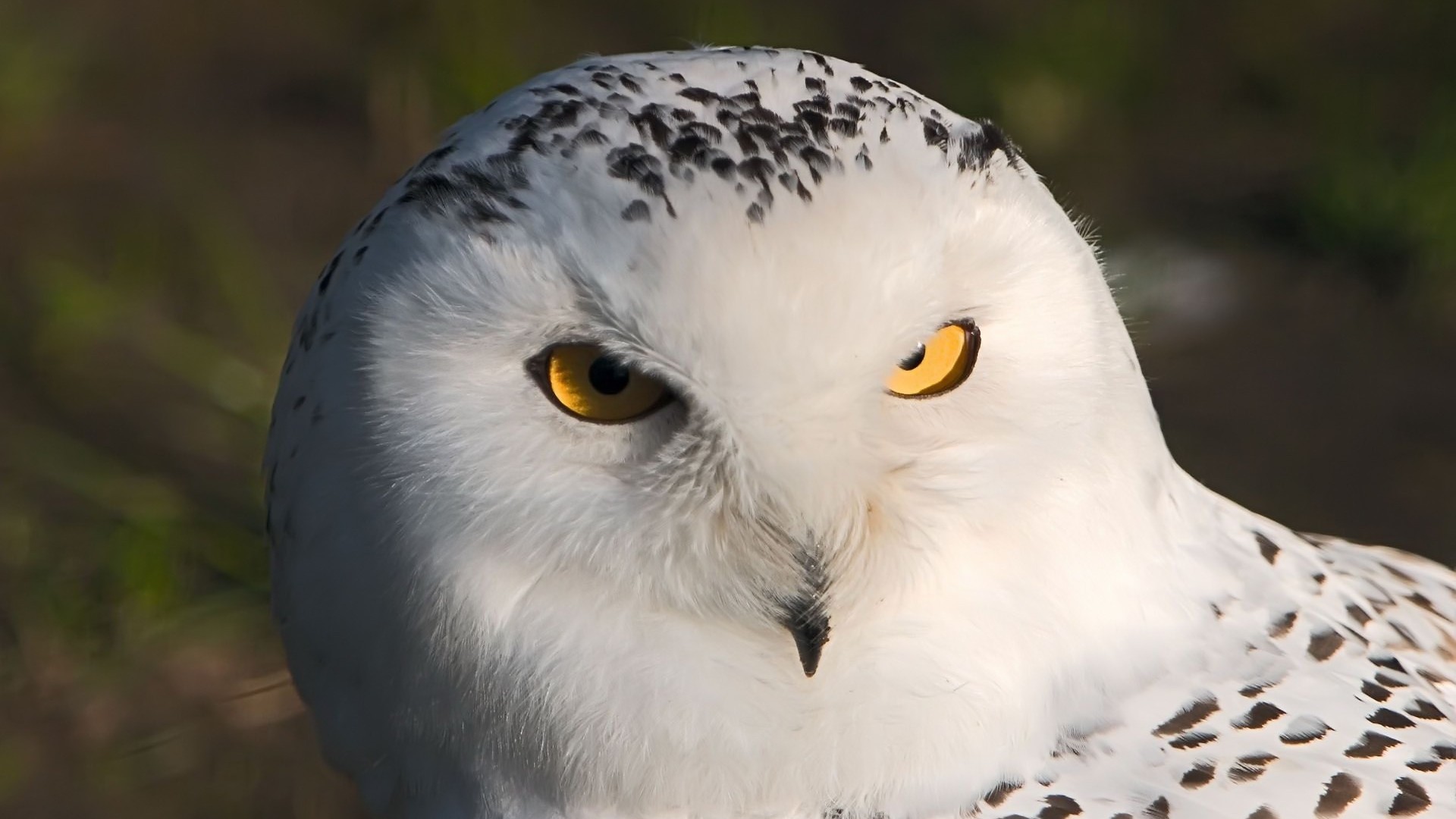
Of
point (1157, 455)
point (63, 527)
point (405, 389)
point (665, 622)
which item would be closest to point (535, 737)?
point (665, 622)

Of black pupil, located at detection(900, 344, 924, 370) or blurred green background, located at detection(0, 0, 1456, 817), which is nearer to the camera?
black pupil, located at detection(900, 344, 924, 370)

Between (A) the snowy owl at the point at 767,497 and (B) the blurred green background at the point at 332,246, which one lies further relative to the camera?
(B) the blurred green background at the point at 332,246

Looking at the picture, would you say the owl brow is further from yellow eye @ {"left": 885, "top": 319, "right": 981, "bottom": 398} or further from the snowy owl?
yellow eye @ {"left": 885, "top": 319, "right": 981, "bottom": 398}

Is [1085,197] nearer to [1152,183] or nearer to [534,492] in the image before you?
[1152,183]

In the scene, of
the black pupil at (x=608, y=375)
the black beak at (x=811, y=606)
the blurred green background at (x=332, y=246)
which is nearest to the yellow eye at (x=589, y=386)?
the black pupil at (x=608, y=375)

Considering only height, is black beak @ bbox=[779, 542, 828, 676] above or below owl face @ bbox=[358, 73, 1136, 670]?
below

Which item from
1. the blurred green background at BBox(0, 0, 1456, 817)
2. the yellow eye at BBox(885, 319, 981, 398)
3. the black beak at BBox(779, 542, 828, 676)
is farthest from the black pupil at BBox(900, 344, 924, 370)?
the blurred green background at BBox(0, 0, 1456, 817)

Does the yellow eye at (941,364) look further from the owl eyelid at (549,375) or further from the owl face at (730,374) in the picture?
the owl eyelid at (549,375)
